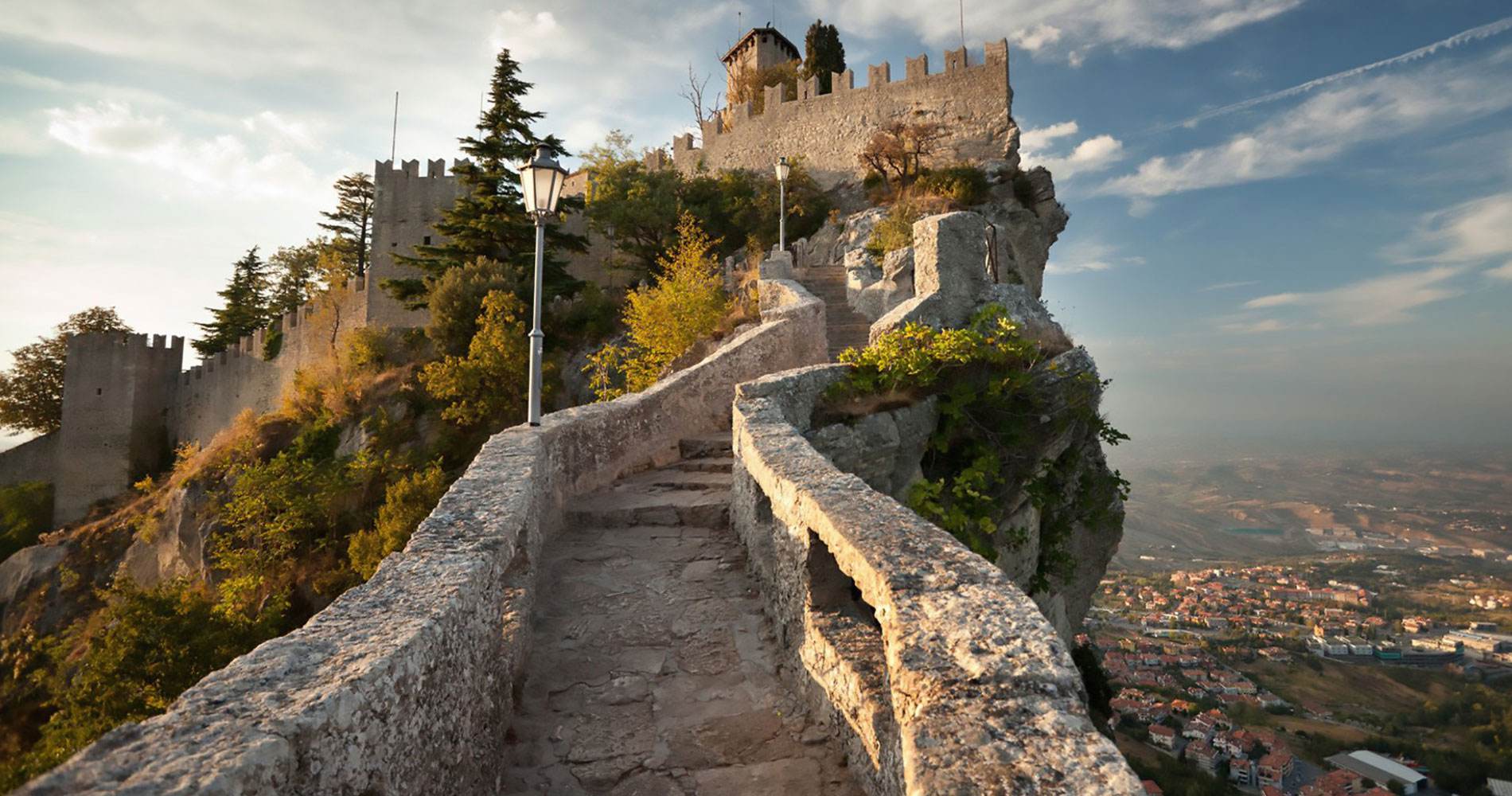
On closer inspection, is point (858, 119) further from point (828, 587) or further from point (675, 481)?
point (828, 587)

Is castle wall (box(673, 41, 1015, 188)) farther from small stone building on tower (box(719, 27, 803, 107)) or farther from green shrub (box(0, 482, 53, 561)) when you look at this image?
green shrub (box(0, 482, 53, 561))

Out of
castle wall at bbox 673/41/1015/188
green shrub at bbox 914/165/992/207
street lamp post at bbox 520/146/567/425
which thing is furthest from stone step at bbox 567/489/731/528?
castle wall at bbox 673/41/1015/188

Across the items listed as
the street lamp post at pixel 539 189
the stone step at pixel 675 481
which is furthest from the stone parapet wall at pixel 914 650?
the street lamp post at pixel 539 189

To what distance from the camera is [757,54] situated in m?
43.6

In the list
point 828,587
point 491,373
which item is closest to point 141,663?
point 491,373

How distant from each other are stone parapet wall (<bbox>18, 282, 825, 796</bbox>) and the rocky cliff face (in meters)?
3.84

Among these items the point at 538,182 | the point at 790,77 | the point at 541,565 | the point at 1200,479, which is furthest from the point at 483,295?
the point at 1200,479

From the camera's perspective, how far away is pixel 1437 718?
72.0 feet

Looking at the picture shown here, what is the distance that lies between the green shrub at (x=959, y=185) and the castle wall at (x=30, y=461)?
4055 centimetres

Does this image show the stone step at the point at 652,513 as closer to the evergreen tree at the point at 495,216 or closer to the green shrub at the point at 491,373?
the green shrub at the point at 491,373

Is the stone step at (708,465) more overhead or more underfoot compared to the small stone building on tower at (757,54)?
more underfoot

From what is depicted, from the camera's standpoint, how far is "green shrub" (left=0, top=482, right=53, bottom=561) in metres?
27.4

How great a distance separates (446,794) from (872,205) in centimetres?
2853

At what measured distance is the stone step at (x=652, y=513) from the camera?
20.1ft
